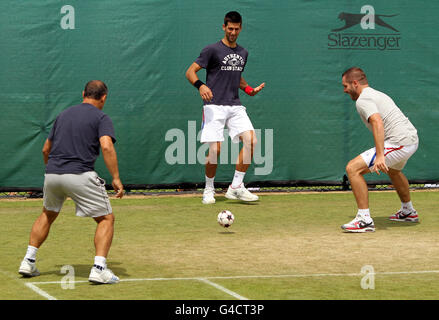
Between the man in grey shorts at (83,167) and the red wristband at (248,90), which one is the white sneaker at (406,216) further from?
the man in grey shorts at (83,167)

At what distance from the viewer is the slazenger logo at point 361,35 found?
41.3 ft

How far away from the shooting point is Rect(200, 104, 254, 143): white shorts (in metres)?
11.3

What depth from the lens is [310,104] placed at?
12.6 m

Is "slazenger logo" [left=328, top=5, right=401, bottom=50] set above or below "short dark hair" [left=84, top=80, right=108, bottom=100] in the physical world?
above

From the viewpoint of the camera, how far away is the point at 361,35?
1259 centimetres

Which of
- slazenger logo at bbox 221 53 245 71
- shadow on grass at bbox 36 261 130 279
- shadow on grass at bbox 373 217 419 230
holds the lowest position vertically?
shadow on grass at bbox 36 261 130 279

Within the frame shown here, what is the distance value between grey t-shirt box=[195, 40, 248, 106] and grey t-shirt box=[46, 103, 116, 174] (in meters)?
4.78

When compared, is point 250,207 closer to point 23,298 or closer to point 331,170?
point 331,170

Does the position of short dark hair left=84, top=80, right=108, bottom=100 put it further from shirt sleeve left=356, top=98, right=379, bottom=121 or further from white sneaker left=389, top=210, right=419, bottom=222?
white sneaker left=389, top=210, right=419, bottom=222

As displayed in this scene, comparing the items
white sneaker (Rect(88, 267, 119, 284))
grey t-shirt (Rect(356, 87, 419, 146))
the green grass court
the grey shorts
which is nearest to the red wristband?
the green grass court

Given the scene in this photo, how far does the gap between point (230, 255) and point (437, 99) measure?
645 cm

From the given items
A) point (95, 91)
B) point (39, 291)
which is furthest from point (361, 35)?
point (39, 291)

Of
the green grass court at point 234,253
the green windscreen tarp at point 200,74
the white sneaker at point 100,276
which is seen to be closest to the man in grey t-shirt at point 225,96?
the green grass court at point 234,253
